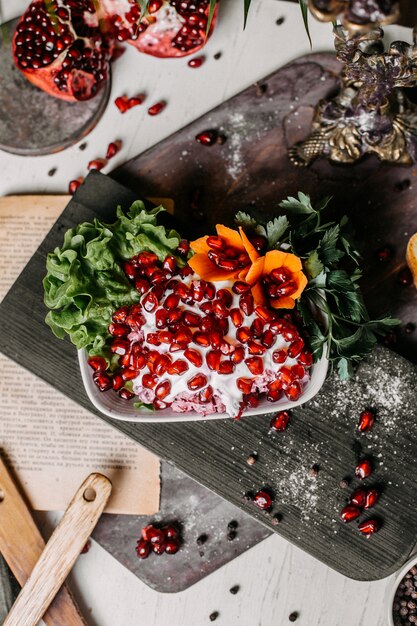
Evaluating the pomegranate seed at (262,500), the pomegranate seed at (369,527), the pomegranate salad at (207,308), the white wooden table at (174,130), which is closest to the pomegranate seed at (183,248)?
the pomegranate salad at (207,308)

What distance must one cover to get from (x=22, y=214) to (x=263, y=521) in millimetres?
922

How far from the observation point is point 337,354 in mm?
1395

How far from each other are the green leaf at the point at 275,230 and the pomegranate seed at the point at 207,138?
406mm

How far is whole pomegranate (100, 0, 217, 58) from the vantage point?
1632mm

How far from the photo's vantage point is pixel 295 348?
1281 millimetres

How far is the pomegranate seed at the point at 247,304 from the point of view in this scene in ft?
4.20

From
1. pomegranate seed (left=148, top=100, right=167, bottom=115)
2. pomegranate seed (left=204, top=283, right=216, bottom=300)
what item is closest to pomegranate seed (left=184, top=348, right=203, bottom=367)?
pomegranate seed (left=204, top=283, right=216, bottom=300)

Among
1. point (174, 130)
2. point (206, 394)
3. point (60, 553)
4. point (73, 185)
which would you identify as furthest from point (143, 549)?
point (174, 130)

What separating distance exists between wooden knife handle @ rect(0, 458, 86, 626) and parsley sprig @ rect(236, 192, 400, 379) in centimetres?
83

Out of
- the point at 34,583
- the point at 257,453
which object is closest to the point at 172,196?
the point at 257,453

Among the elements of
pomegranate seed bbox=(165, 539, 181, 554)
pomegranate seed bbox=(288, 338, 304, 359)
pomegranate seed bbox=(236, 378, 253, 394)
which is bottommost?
pomegranate seed bbox=(165, 539, 181, 554)

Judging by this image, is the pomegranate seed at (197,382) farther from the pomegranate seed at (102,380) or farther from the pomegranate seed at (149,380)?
the pomegranate seed at (102,380)

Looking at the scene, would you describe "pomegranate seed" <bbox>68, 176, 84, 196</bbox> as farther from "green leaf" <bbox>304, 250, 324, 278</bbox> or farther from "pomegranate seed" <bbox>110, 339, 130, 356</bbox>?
"green leaf" <bbox>304, 250, 324, 278</bbox>

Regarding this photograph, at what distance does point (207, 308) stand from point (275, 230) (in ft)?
0.65
